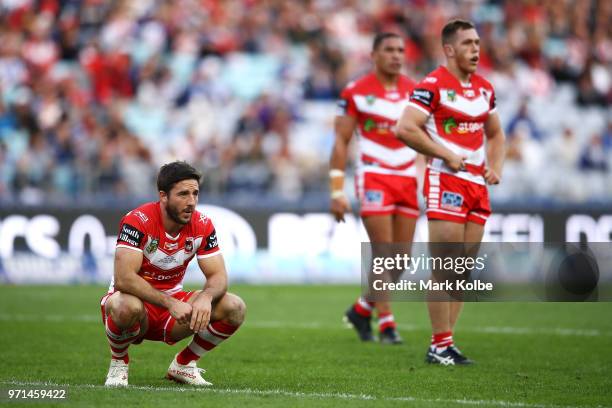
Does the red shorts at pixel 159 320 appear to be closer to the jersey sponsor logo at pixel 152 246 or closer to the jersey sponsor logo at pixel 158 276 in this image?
the jersey sponsor logo at pixel 158 276

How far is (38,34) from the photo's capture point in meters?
22.9

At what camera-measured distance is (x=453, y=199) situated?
9266 millimetres

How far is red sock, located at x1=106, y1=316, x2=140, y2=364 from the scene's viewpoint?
7.53 metres

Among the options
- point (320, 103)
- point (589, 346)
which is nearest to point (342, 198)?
point (589, 346)

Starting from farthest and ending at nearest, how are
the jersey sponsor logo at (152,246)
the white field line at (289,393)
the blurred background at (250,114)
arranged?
1. the blurred background at (250,114)
2. the jersey sponsor logo at (152,246)
3. the white field line at (289,393)

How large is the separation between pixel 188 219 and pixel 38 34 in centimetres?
1652

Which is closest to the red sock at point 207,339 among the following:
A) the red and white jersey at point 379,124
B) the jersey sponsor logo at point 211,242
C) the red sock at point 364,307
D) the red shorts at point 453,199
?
the jersey sponsor logo at point 211,242

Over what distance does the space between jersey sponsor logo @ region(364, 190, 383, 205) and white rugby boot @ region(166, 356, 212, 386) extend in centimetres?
367

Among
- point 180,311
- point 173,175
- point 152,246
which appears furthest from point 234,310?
point 173,175

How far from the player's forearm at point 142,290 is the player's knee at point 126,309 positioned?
5 centimetres

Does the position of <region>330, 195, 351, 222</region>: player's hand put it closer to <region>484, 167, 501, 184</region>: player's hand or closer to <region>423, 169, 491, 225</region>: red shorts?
<region>423, 169, 491, 225</region>: red shorts

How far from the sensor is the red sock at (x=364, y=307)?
11291mm

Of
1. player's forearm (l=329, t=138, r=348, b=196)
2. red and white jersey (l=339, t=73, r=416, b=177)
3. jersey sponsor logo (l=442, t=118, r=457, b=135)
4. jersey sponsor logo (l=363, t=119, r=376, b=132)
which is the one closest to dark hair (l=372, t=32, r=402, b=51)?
red and white jersey (l=339, t=73, r=416, b=177)

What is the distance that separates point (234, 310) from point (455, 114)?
9.55ft
